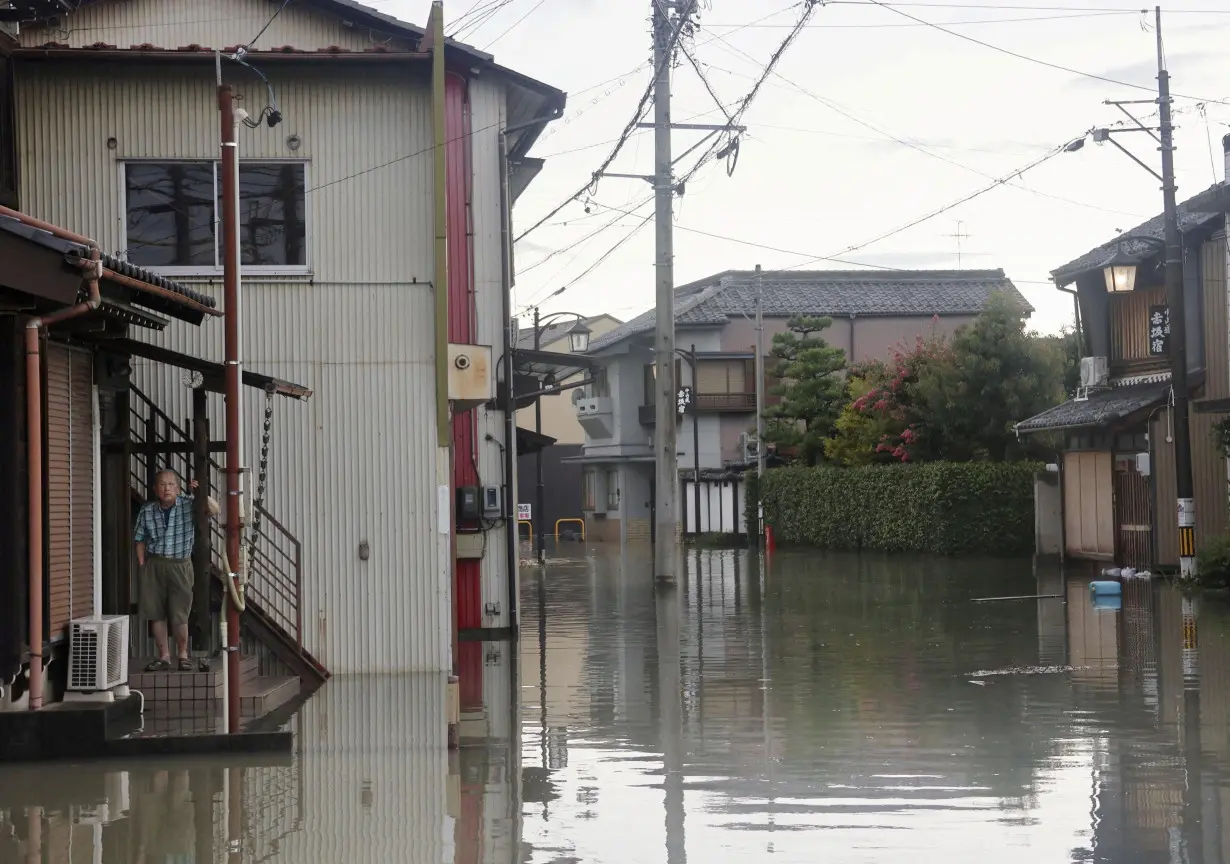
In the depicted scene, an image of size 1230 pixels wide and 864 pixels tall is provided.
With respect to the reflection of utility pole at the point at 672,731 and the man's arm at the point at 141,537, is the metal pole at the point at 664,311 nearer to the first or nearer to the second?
the reflection of utility pole at the point at 672,731

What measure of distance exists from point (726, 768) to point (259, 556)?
6178 mm

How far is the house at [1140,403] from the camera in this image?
2558 cm

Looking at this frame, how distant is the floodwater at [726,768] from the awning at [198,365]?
8.76 ft

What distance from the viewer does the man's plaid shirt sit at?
1177 centimetres

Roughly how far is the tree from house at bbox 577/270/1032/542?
6316mm

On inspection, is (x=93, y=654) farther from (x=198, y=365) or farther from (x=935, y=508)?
(x=935, y=508)

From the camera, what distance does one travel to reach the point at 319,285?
1484cm


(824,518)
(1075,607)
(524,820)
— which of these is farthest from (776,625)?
(824,518)

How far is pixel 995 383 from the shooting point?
36781 mm

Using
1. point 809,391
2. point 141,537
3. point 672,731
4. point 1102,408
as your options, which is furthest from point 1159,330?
point 141,537

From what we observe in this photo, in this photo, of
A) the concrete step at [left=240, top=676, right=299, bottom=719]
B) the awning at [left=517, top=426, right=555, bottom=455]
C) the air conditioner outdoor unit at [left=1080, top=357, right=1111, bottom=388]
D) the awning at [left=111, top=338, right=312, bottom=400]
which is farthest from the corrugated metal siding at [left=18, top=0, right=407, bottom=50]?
the air conditioner outdoor unit at [left=1080, top=357, right=1111, bottom=388]

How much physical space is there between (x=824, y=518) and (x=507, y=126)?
84.3 ft

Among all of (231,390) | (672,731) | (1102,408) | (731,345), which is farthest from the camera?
(731,345)

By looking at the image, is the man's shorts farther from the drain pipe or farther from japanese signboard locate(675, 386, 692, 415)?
japanese signboard locate(675, 386, 692, 415)
